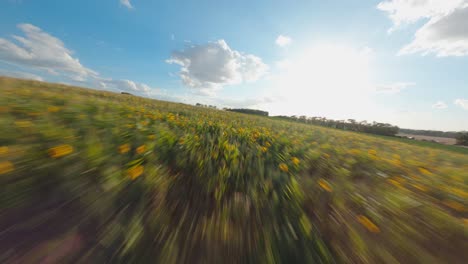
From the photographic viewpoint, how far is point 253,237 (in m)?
1.20

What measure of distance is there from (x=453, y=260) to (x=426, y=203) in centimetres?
54

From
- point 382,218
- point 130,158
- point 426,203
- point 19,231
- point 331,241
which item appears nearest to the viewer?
point 19,231

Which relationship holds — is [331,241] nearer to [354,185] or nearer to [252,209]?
[252,209]

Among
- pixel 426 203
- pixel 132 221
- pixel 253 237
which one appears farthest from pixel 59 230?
pixel 426 203

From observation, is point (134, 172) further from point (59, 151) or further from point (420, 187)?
point (420, 187)

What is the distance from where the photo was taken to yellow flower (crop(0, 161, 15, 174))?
3.58ft

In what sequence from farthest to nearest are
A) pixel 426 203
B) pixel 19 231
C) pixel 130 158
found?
pixel 130 158 → pixel 426 203 → pixel 19 231

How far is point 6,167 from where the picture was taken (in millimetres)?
1110

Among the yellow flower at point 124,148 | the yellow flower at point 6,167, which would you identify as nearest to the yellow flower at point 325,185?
the yellow flower at point 124,148

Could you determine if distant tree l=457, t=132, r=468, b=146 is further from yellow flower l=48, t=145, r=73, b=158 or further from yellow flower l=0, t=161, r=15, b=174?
yellow flower l=0, t=161, r=15, b=174

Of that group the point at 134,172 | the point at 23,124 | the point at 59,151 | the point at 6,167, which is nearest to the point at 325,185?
the point at 134,172

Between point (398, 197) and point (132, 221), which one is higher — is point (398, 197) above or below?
above

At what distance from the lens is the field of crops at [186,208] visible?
1.01 m

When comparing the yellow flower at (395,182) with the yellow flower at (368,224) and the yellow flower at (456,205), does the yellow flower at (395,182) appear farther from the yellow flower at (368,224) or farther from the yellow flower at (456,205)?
the yellow flower at (368,224)
